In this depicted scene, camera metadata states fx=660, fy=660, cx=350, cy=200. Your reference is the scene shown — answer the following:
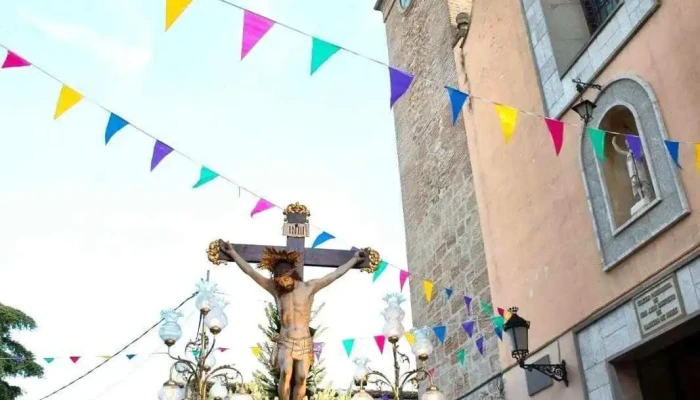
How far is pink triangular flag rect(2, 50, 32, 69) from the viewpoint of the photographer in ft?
15.7

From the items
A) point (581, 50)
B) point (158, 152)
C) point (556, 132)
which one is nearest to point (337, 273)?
point (158, 152)

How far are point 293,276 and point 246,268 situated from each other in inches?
19.2

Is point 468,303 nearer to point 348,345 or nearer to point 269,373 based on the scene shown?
point 348,345

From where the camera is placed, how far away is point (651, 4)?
5355mm

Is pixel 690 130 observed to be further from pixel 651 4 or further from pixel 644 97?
pixel 651 4

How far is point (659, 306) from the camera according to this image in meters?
4.91

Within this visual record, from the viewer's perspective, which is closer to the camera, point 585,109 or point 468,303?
point 585,109

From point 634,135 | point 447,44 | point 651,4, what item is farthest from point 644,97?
point 447,44

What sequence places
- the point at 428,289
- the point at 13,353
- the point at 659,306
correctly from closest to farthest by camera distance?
the point at 659,306 → the point at 428,289 → the point at 13,353

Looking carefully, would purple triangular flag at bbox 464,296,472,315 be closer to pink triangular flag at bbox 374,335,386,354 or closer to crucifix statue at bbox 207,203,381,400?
pink triangular flag at bbox 374,335,386,354

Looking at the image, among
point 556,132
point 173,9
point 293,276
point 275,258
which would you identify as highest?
point 556,132

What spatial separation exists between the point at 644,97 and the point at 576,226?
131cm

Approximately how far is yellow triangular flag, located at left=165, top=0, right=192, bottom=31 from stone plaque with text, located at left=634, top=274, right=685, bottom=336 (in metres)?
3.87

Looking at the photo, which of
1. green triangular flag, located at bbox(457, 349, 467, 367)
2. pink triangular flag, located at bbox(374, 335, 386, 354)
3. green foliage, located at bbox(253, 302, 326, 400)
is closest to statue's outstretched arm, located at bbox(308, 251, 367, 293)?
pink triangular flag, located at bbox(374, 335, 386, 354)
